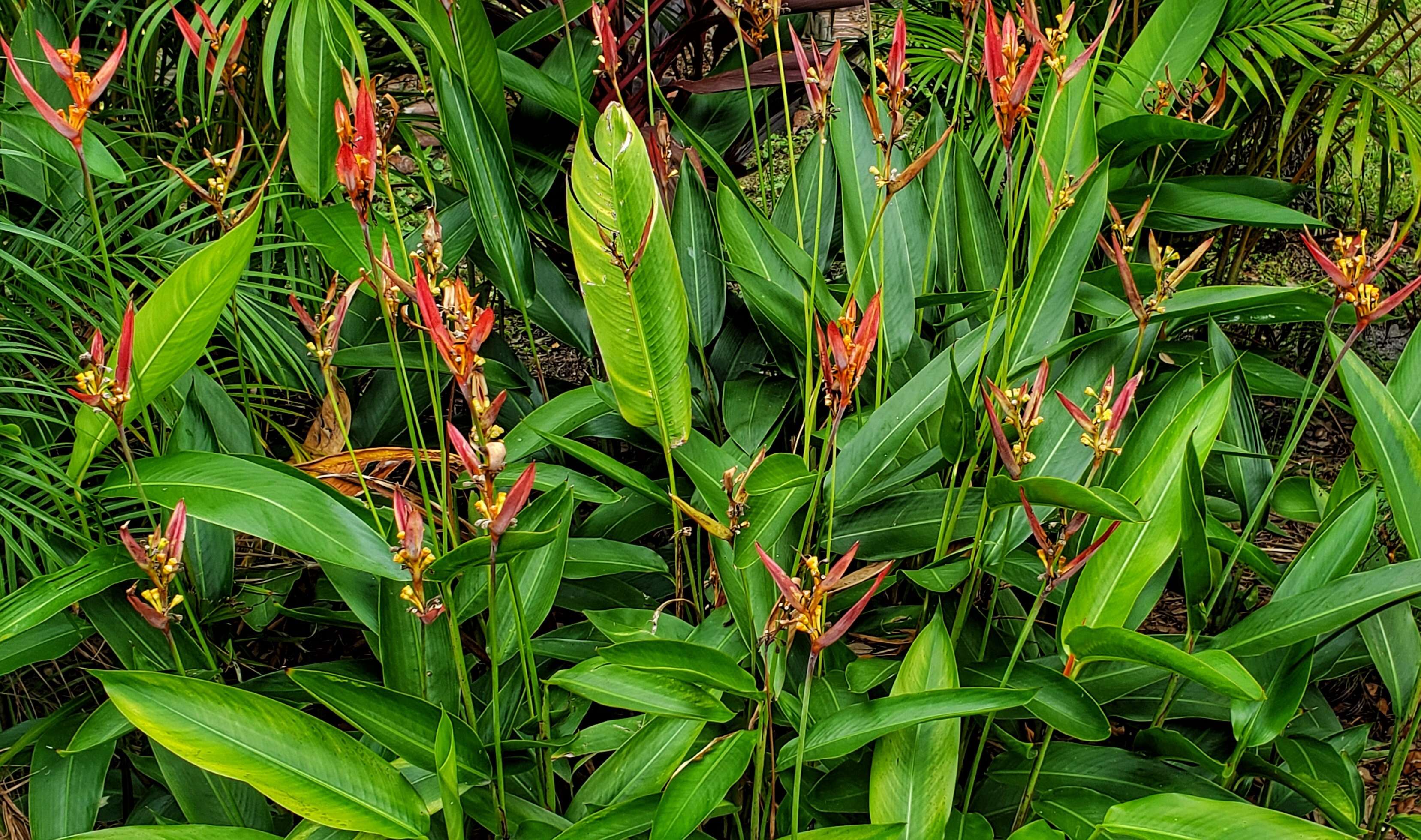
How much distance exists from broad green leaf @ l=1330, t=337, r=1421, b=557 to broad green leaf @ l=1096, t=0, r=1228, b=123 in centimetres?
53

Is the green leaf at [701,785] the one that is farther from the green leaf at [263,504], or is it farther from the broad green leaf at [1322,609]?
the broad green leaf at [1322,609]

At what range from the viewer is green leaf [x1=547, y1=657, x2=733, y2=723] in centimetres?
83

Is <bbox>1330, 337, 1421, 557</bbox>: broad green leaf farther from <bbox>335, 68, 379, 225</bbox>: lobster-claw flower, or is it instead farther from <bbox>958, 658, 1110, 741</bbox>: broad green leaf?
<bbox>335, 68, 379, 225</bbox>: lobster-claw flower

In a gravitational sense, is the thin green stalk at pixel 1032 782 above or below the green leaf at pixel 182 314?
below

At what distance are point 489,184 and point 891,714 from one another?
0.64 meters

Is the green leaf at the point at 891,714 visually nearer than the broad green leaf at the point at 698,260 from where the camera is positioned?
Yes

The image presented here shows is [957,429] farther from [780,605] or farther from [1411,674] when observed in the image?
[1411,674]

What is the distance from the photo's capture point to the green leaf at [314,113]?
3.69ft

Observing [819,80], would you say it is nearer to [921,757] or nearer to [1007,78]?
[1007,78]

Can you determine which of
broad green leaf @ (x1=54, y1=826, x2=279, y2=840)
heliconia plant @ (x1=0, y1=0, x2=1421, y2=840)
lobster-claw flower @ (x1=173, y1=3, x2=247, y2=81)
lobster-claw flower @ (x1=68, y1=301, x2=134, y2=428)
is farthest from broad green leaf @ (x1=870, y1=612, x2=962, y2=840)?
lobster-claw flower @ (x1=173, y1=3, x2=247, y2=81)

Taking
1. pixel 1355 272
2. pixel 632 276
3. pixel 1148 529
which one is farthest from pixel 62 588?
pixel 1355 272

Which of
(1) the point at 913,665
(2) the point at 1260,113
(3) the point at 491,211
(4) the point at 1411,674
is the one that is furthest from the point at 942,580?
(2) the point at 1260,113

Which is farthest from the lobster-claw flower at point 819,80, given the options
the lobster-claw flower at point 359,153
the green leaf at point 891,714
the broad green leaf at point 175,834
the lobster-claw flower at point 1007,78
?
the broad green leaf at point 175,834

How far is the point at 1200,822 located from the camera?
829 millimetres
